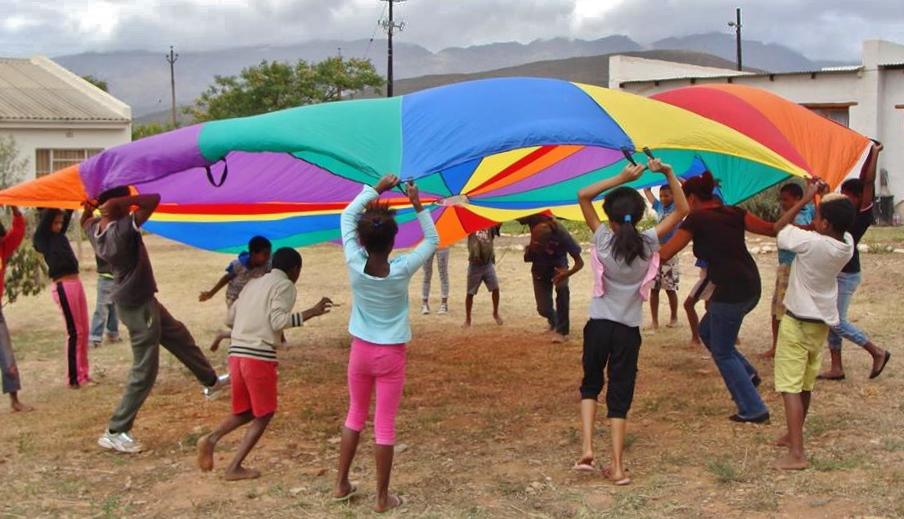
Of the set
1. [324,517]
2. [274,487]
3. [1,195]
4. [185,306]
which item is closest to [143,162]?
[1,195]

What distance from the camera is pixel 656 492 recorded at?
4.39m

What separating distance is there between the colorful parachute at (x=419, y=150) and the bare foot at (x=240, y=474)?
1.55 meters

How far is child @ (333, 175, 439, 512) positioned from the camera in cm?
409

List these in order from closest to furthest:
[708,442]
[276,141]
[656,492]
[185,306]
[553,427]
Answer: [656,492], [276,141], [708,442], [553,427], [185,306]

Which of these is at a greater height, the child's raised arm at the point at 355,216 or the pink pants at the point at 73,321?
the child's raised arm at the point at 355,216

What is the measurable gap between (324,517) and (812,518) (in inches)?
80.0

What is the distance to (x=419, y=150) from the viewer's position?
4.69 metres

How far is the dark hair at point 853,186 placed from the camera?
6.16 metres

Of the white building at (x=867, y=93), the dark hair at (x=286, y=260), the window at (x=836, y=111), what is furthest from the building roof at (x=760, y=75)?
the dark hair at (x=286, y=260)

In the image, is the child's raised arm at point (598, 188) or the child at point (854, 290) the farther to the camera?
the child at point (854, 290)

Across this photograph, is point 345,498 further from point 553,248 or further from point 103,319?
point 103,319

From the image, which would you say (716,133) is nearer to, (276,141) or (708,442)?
(708,442)

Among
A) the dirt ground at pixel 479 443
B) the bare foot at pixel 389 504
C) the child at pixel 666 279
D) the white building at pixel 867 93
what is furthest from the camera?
the white building at pixel 867 93

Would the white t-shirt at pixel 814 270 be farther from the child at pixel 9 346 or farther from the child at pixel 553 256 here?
the child at pixel 9 346
